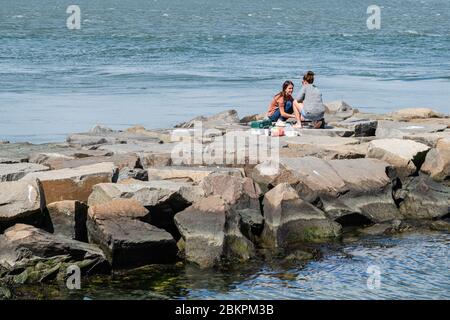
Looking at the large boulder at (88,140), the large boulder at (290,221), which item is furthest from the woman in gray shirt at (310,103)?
the large boulder at (290,221)

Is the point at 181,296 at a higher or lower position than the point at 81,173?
lower

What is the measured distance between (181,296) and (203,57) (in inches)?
1253

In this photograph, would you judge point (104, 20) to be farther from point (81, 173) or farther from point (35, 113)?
point (81, 173)

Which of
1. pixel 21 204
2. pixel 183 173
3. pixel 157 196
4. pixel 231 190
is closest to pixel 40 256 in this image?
pixel 21 204

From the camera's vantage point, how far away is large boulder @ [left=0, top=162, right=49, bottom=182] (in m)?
13.7

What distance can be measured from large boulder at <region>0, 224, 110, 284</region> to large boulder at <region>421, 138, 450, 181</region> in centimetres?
684

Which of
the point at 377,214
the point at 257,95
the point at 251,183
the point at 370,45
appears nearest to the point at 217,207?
the point at 251,183

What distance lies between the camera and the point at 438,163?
16.5m

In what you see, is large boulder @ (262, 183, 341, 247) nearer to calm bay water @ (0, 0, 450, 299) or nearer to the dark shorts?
calm bay water @ (0, 0, 450, 299)

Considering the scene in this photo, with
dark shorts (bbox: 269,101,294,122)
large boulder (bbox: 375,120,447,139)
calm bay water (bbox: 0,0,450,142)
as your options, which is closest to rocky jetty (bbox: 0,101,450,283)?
large boulder (bbox: 375,120,447,139)

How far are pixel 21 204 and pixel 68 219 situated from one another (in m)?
0.66

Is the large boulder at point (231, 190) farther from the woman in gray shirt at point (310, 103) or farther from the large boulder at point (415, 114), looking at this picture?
the large boulder at point (415, 114)

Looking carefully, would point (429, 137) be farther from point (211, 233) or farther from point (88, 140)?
point (211, 233)

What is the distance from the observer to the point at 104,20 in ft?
237
